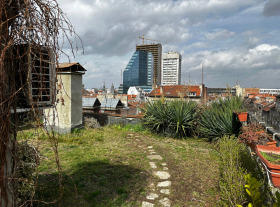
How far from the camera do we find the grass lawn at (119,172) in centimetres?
281

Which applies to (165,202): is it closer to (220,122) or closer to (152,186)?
(152,186)

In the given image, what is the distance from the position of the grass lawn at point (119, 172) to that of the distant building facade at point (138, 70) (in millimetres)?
85318

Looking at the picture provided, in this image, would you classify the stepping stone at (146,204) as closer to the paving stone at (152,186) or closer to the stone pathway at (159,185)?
the stone pathway at (159,185)

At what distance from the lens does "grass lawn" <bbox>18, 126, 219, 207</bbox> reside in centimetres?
→ 281

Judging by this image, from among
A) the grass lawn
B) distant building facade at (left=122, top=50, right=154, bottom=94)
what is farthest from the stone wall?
distant building facade at (left=122, top=50, right=154, bottom=94)

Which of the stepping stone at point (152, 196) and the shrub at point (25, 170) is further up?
the shrub at point (25, 170)

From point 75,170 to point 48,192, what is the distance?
0.91 meters

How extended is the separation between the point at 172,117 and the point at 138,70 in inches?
3455

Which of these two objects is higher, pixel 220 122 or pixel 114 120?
pixel 220 122

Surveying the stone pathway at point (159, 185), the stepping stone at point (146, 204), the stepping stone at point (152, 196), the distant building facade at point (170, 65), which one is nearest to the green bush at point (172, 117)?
the stone pathway at point (159, 185)

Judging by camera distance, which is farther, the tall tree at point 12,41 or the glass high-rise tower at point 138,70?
the glass high-rise tower at point 138,70

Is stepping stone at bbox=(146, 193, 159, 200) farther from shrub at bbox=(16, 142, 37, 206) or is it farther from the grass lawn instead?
shrub at bbox=(16, 142, 37, 206)

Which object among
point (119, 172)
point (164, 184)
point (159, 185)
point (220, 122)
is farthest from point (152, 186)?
point (220, 122)

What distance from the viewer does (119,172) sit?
3.79 m
